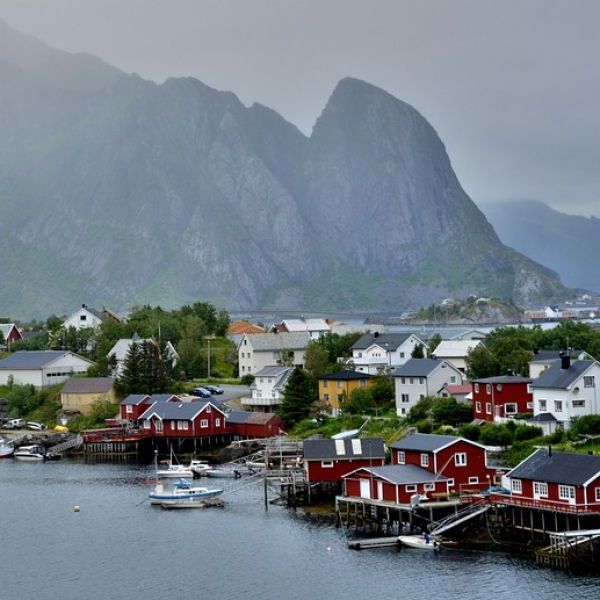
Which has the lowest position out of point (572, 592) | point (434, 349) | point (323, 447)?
point (572, 592)

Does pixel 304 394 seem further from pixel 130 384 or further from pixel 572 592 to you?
pixel 572 592

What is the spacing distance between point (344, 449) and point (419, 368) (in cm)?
2333

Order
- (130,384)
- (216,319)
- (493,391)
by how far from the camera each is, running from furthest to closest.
Answer: (216,319)
(130,384)
(493,391)

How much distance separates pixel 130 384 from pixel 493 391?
39.1m

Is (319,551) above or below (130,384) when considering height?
below

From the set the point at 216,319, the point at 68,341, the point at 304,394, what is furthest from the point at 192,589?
the point at 216,319

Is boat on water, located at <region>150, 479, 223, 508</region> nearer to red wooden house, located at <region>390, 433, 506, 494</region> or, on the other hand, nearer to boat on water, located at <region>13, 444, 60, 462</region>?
red wooden house, located at <region>390, 433, 506, 494</region>

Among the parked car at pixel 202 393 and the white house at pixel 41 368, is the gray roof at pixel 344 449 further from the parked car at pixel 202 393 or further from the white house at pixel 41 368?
the white house at pixel 41 368

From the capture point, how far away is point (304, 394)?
88.8 m

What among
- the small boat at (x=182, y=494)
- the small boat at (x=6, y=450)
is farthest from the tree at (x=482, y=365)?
the small boat at (x=6, y=450)

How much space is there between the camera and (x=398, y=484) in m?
54.4

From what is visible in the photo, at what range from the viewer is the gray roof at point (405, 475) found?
54.8 meters

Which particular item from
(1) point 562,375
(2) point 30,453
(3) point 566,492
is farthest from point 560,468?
(2) point 30,453

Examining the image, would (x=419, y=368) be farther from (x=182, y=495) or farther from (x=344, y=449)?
(x=182, y=495)
